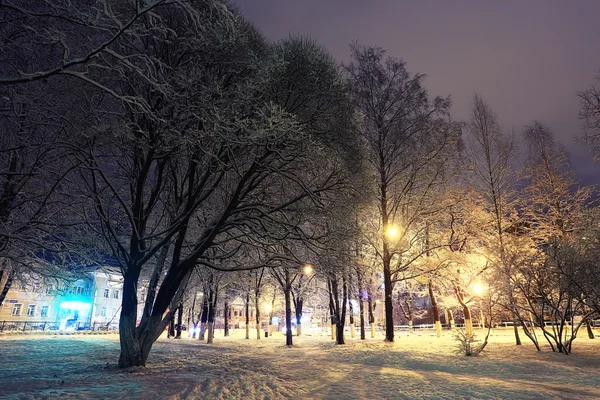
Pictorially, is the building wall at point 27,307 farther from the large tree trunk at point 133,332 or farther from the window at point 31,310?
the large tree trunk at point 133,332

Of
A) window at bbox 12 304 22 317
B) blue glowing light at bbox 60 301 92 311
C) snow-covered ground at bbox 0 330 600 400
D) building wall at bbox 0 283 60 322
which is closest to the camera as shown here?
snow-covered ground at bbox 0 330 600 400

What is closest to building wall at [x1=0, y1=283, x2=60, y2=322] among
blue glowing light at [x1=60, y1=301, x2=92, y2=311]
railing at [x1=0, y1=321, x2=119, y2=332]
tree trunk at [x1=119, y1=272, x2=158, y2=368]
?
blue glowing light at [x1=60, y1=301, x2=92, y2=311]

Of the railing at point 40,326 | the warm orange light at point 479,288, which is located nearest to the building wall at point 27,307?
the railing at point 40,326

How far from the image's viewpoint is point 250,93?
9.04m

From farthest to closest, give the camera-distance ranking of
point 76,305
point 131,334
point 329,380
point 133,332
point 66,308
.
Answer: point 76,305, point 66,308, point 133,332, point 131,334, point 329,380

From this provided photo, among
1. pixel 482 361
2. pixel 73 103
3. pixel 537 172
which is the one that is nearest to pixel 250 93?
pixel 73 103

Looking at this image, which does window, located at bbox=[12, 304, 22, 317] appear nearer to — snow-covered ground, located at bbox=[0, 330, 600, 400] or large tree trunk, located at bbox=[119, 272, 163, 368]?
snow-covered ground, located at bbox=[0, 330, 600, 400]

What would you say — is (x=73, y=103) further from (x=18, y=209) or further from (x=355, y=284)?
(x=355, y=284)

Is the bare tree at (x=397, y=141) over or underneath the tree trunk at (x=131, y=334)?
over

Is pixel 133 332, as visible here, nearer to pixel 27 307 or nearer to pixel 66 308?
pixel 27 307

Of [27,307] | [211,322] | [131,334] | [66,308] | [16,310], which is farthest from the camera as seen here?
[66,308]

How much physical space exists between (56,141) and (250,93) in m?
5.20

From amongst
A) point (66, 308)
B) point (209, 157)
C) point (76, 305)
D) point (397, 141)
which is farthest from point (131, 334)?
point (76, 305)

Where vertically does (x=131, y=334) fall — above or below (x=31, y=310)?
above
